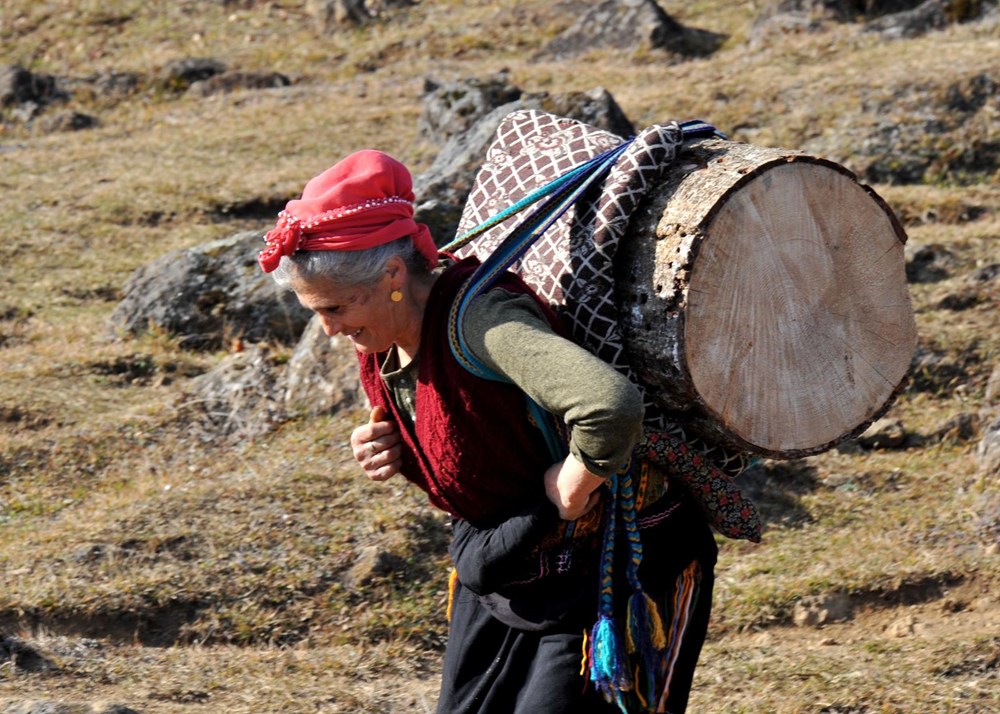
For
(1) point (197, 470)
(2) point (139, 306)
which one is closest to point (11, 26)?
(2) point (139, 306)

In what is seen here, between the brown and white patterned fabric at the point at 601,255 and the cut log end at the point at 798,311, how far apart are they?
159 mm

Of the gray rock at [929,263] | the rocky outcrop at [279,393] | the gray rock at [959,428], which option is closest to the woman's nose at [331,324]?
the rocky outcrop at [279,393]

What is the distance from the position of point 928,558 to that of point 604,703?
2.62 meters

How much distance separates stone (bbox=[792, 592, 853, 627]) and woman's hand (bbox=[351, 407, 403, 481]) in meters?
2.35

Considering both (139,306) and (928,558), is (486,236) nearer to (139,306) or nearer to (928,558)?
(928,558)

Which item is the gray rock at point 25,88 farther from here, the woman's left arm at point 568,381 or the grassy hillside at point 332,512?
the woman's left arm at point 568,381

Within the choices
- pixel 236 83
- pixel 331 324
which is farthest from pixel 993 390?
pixel 236 83

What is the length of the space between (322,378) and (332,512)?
1088 mm

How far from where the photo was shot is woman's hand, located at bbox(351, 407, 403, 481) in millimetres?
2789

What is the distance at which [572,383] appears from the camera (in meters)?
2.21

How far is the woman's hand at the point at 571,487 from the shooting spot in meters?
2.38

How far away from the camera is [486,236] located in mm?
2824

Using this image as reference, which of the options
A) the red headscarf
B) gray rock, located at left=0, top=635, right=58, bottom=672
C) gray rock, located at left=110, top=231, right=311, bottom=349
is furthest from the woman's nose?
gray rock, located at left=110, top=231, right=311, bottom=349

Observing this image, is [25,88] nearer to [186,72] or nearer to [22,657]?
[186,72]
